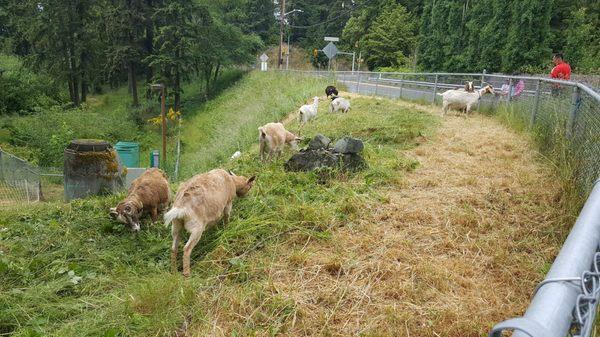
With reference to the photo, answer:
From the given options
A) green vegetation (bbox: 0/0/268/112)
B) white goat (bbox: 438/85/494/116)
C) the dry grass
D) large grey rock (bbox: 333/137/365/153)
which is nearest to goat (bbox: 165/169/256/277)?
the dry grass

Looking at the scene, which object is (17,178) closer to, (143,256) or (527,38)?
(143,256)

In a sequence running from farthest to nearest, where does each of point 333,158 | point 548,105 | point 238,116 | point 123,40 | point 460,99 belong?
point 123,40 → point 238,116 → point 460,99 → point 548,105 → point 333,158

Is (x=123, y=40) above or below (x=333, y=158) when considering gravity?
above

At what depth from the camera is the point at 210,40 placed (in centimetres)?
3447

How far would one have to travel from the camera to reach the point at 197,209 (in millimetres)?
4223

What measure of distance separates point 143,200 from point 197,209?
1.78m

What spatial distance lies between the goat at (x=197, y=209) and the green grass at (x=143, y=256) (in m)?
0.18

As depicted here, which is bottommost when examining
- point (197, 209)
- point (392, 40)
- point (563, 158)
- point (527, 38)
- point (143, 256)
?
point (143, 256)

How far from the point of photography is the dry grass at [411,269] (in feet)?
9.77

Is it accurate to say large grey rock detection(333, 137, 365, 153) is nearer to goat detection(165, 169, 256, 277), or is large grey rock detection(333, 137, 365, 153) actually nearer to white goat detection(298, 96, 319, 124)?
goat detection(165, 169, 256, 277)

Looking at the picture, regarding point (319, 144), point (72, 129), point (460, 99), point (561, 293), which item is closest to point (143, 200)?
point (319, 144)

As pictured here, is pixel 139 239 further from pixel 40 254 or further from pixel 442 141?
pixel 442 141

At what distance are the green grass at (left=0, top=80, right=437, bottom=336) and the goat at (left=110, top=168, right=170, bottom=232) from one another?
18cm

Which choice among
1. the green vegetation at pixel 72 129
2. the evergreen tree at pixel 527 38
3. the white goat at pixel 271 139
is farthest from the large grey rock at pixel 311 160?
the evergreen tree at pixel 527 38
